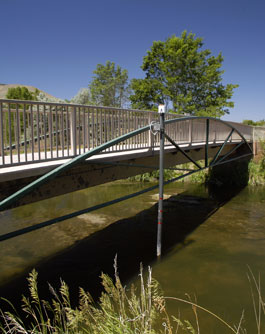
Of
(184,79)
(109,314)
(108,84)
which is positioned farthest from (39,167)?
(108,84)

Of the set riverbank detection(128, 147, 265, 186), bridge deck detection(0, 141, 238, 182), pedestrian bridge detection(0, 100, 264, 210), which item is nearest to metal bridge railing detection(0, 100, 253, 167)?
pedestrian bridge detection(0, 100, 264, 210)

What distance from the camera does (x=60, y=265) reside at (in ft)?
22.4

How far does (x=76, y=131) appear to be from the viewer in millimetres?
6199

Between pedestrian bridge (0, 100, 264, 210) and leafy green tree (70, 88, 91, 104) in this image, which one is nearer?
pedestrian bridge (0, 100, 264, 210)

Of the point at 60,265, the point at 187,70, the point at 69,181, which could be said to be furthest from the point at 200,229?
the point at 187,70

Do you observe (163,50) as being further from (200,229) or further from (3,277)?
(3,277)

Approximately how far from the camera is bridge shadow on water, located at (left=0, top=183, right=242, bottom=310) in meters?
5.95

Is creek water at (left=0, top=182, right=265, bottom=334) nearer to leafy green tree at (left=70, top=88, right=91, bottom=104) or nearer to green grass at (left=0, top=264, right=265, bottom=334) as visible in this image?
green grass at (left=0, top=264, right=265, bottom=334)

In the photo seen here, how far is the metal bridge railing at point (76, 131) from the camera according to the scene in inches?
205

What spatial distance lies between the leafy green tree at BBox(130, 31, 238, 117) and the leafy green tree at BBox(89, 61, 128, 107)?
13.8 meters

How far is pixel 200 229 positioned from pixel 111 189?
7.91 m

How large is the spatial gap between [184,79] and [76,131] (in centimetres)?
2998

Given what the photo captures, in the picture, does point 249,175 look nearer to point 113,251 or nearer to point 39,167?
point 113,251

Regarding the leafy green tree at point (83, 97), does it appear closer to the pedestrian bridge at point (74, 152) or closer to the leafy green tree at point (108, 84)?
the leafy green tree at point (108, 84)
